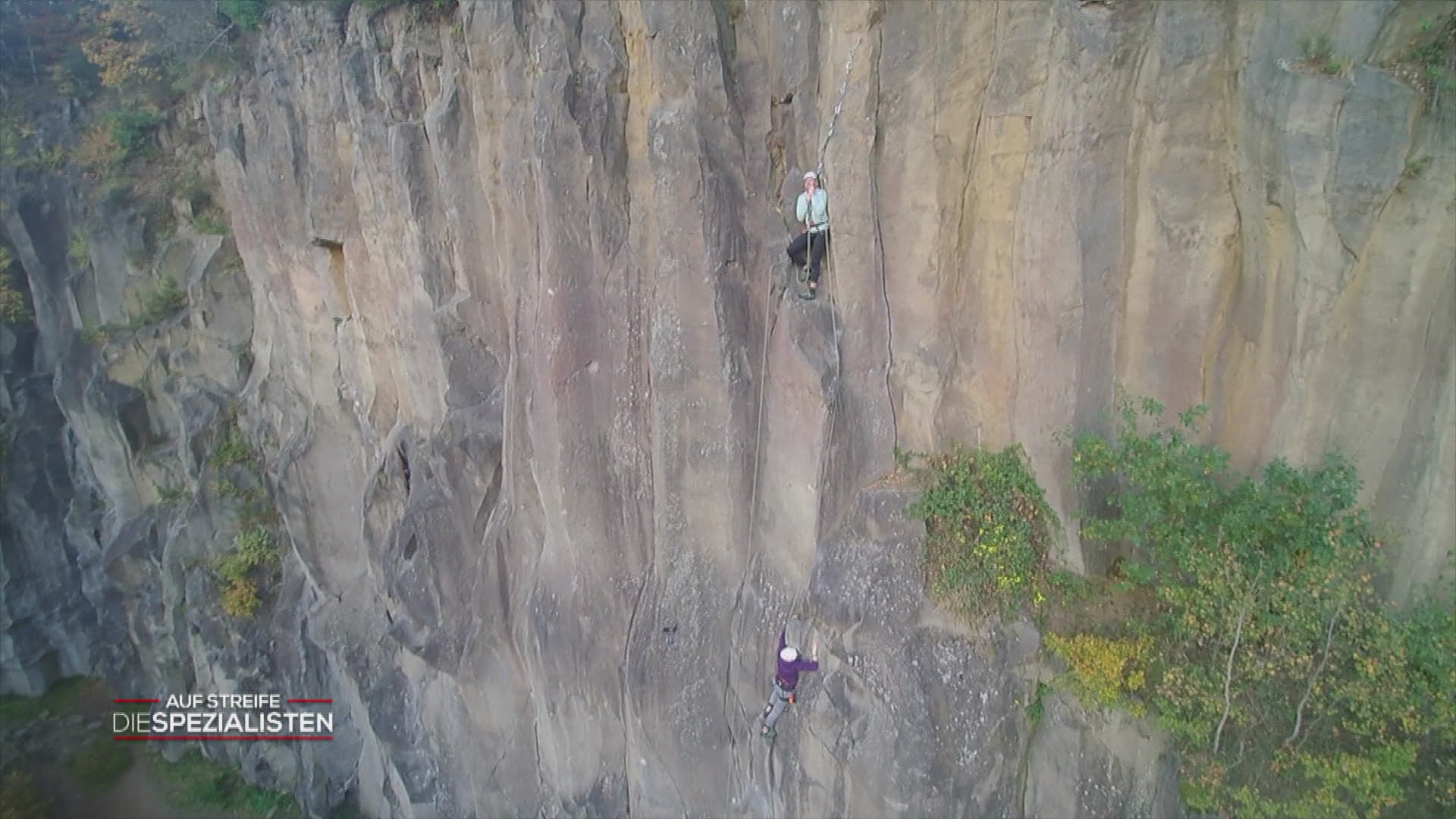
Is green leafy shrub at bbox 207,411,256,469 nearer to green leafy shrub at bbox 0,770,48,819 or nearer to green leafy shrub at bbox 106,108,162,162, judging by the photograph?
green leafy shrub at bbox 106,108,162,162

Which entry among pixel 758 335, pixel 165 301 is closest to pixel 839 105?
pixel 758 335

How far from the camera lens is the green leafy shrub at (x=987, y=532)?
27.7 feet

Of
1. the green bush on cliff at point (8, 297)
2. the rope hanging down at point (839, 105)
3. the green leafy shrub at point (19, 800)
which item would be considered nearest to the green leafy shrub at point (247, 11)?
the green bush on cliff at point (8, 297)

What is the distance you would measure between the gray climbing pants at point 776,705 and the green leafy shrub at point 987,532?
2.29 metres

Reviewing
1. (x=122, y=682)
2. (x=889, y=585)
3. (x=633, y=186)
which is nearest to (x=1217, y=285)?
(x=889, y=585)

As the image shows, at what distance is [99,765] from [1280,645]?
22.5m

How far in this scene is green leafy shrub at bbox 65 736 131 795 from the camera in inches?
690

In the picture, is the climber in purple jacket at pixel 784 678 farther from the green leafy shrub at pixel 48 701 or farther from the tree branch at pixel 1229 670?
the green leafy shrub at pixel 48 701

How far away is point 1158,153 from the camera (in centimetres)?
754

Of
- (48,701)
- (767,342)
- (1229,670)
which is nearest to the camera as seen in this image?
(1229,670)

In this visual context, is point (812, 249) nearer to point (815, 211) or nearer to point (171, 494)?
point (815, 211)

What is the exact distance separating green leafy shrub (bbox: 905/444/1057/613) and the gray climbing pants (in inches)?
90.2

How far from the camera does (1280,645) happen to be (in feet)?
22.0

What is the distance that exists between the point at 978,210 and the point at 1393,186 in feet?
11.4
